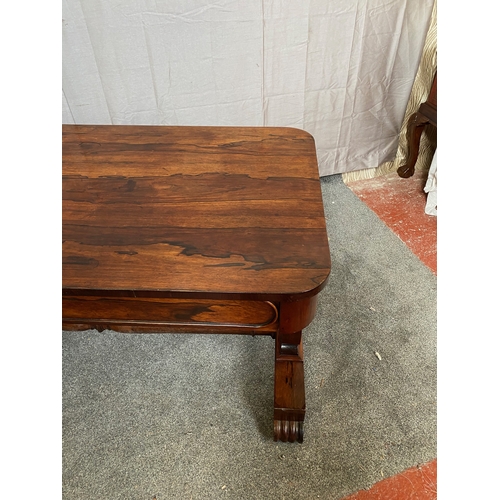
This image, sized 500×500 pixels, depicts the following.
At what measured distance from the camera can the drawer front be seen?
2.72 feet

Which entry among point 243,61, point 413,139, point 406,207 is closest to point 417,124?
point 413,139

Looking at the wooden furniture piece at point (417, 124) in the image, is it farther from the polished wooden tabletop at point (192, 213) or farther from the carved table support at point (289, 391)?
the carved table support at point (289, 391)

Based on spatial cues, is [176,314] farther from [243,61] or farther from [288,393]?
[243,61]

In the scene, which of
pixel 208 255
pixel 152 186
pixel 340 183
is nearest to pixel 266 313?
pixel 208 255

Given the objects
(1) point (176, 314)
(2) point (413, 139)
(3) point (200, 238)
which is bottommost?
(2) point (413, 139)

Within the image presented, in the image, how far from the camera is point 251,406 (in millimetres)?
1057

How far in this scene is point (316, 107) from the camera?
1598 millimetres

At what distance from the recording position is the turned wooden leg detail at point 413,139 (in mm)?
1569

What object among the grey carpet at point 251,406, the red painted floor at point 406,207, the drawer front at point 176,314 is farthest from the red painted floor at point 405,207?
the drawer front at point 176,314

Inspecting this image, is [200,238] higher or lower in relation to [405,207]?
higher

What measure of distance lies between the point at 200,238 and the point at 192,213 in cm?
8

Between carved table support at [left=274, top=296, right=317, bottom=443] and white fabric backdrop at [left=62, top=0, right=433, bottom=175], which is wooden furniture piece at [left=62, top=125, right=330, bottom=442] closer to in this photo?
carved table support at [left=274, top=296, right=317, bottom=443]

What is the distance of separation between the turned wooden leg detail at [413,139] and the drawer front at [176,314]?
42.8 inches

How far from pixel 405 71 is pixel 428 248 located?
67 centimetres
